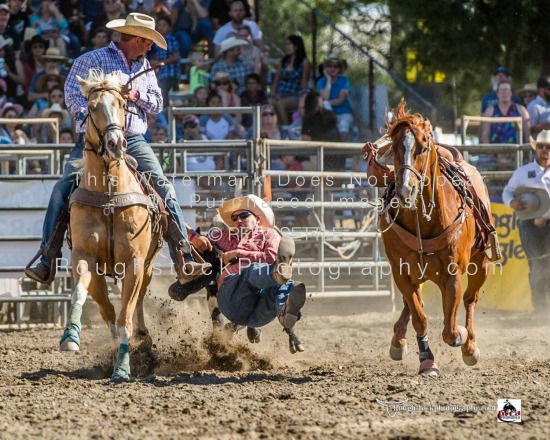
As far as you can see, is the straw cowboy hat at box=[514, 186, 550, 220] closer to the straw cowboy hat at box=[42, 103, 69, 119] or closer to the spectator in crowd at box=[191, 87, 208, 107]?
the spectator in crowd at box=[191, 87, 208, 107]

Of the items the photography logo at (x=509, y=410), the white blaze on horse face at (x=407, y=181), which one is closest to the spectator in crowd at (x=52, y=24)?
the white blaze on horse face at (x=407, y=181)

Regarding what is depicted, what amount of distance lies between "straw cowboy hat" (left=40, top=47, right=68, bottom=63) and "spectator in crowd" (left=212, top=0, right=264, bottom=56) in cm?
211

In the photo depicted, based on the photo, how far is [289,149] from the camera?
11.9 m

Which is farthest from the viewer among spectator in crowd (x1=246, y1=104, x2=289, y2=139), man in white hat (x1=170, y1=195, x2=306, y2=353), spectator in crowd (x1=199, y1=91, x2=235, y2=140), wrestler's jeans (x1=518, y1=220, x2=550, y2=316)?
spectator in crowd (x1=246, y1=104, x2=289, y2=139)

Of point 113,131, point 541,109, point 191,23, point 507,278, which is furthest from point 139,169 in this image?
point 191,23

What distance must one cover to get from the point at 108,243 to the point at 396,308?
19.5 feet

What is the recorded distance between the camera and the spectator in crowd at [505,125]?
13.4 metres

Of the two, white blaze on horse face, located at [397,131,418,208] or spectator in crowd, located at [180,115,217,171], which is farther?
spectator in crowd, located at [180,115,217,171]

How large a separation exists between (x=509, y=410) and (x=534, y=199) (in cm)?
604

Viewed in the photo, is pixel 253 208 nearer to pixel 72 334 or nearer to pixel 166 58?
pixel 72 334

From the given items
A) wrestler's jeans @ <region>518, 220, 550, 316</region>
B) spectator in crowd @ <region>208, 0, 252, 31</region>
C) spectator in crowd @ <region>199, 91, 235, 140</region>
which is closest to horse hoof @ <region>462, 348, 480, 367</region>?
wrestler's jeans @ <region>518, 220, 550, 316</region>

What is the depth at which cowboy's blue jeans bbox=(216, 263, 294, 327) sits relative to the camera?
7.34 metres

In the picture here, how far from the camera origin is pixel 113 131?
6.49 metres

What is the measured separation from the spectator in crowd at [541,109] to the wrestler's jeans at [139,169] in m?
7.13
